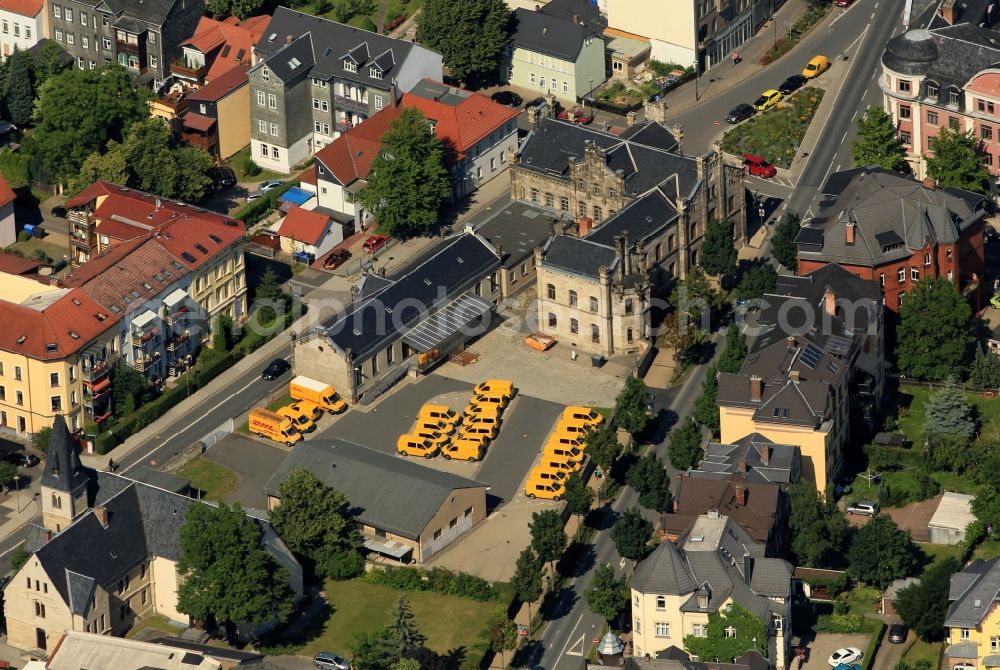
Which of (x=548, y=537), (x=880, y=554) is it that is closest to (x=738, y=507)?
(x=880, y=554)

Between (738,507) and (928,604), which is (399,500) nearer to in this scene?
(738,507)

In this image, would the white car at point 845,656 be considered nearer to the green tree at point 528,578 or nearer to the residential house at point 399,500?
the green tree at point 528,578

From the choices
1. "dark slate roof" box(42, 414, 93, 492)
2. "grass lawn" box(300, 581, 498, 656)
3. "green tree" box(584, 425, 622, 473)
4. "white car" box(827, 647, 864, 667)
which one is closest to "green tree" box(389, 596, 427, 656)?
"grass lawn" box(300, 581, 498, 656)

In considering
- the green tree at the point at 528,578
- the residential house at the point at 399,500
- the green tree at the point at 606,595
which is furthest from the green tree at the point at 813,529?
the residential house at the point at 399,500

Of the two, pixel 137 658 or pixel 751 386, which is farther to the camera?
pixel 751 386

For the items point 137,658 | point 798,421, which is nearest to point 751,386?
point 798,421

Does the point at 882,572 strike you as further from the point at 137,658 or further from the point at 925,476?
the point at 137,658
